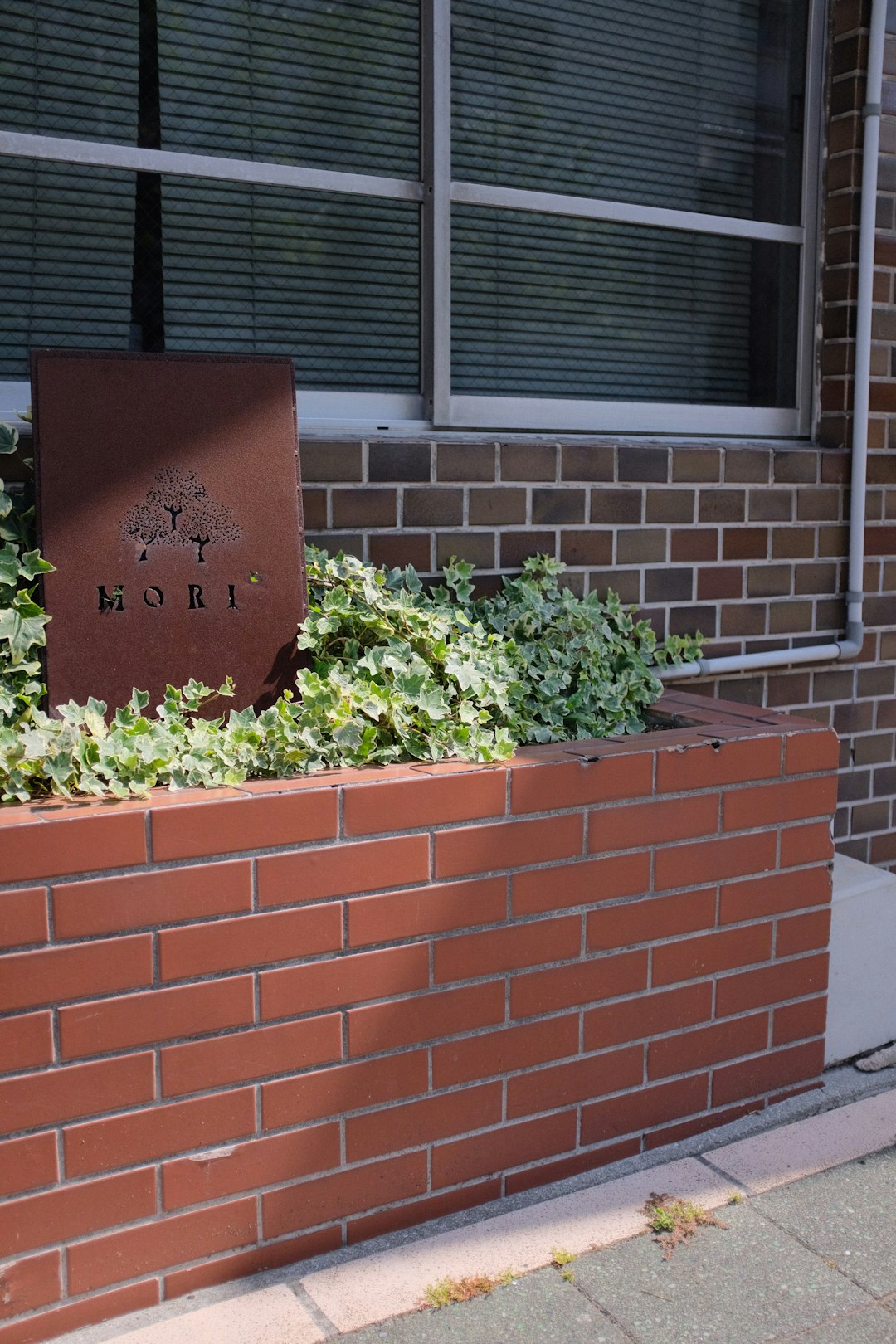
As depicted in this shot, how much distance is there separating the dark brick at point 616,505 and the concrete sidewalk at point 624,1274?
5.39 ft

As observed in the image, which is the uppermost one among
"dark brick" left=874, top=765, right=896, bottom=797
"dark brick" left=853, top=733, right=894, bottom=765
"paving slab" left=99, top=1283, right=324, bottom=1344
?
"dark brick" left=853, top=733, right=894, bottom=765

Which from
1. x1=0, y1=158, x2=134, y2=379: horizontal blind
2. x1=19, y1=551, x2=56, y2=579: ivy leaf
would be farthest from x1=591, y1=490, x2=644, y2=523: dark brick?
x1=19, y1=551, x2=56, y2=579: ivy leaf

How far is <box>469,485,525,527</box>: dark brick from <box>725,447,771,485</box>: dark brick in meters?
0.75

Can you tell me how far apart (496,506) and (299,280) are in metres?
0.76

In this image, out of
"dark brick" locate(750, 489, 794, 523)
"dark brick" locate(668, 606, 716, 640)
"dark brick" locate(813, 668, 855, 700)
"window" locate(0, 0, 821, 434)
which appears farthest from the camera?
"dark brick" locate(813, 668, 855, 700)

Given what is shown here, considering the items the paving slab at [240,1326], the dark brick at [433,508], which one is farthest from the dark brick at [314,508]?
the paving slab at [240,1326]

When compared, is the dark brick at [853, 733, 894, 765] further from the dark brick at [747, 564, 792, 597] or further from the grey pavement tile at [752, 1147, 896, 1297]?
the grey pavement tile at [752, 1147, 896, 1297]

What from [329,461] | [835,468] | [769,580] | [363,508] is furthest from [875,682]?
[329,461]

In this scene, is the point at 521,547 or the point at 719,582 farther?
the point at 719,582

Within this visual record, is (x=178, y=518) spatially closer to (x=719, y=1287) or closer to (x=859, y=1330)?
(x=719, y=1287)

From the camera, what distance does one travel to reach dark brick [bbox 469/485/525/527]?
3.12 metres

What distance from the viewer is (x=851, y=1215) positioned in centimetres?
235

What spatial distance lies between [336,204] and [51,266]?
2.50 ft

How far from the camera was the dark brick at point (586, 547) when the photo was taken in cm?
329
